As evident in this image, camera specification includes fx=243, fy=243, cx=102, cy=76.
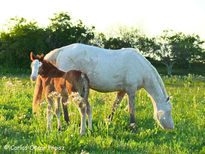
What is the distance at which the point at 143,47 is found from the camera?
49438 millimetres

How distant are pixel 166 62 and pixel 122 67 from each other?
4601 centimetres

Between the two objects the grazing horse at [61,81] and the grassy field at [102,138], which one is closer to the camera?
the grassy field at [102,138]

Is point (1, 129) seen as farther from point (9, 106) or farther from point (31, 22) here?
point (31, 22)

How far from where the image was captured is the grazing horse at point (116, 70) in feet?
19.4

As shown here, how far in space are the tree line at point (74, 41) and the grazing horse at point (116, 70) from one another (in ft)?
79.1

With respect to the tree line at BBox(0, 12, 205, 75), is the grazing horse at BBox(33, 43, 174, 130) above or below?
below

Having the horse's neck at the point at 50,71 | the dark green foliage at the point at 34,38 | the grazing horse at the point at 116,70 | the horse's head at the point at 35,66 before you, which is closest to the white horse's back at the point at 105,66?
the grazing horse at the point at 116,70

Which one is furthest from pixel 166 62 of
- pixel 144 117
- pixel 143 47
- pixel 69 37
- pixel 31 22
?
pixel 144 117

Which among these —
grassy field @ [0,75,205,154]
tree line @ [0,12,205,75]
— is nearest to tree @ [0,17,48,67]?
tree line @ [0,12,205,75]

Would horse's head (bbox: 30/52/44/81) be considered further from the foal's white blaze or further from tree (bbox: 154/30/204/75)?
tree (bbox: 154/30/204/75)

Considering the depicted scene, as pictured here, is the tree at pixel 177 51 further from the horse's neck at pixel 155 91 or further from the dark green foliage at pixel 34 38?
the horse's neck at pixel 155 91

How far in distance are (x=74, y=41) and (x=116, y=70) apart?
28.9 metres

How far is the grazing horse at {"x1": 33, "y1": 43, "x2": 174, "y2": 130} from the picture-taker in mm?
5926

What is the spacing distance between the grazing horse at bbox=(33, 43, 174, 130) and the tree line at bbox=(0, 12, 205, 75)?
24121mm
